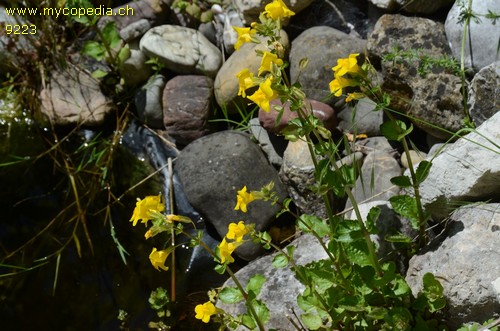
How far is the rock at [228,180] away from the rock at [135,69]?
77 cm

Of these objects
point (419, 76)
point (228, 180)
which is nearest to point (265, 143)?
point (228, 180)

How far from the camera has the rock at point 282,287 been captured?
9.04 ft

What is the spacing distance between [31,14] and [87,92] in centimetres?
64

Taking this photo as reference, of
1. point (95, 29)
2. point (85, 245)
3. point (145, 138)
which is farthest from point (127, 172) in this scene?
point (95, 29)

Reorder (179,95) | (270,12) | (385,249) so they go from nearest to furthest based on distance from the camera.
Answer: (270,12) < (385,249) < (179,95)

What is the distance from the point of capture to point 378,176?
3205 millimetres

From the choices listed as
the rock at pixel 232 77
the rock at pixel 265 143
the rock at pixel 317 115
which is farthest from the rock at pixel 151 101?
the rock at pixel 317 115

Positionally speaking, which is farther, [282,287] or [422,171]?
[282,287]

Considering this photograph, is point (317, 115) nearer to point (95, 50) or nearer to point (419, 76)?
point (419, 76)

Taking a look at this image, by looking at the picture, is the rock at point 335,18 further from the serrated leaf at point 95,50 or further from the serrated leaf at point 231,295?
the serrated leaf at point 231,295

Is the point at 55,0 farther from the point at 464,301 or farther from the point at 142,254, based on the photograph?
the point at 464,301

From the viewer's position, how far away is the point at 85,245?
375 cm

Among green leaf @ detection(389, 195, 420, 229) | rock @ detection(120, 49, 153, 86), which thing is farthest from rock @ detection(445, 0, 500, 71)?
rock @ detection(120, 49, 153, 86)

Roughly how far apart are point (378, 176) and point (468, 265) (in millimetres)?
947
